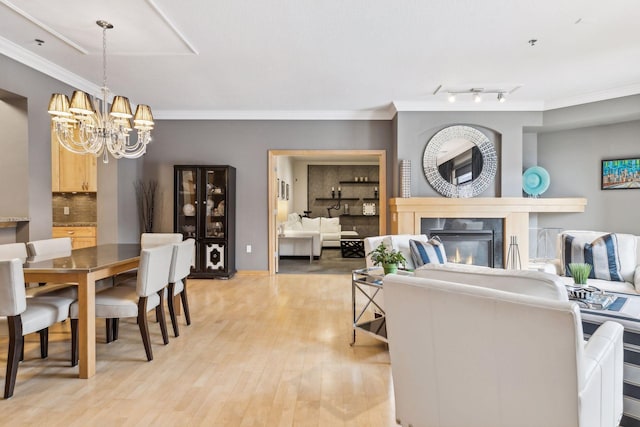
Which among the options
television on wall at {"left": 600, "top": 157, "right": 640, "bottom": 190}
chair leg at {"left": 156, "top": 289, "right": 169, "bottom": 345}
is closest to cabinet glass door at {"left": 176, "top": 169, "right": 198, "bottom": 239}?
chair leg at {"left": 156, "top": 289, "right": 169, "bottom": 345}

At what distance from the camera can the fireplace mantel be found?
506cm

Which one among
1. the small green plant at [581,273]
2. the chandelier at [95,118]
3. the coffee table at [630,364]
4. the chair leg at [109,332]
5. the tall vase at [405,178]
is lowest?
the chair leg at [109,332]

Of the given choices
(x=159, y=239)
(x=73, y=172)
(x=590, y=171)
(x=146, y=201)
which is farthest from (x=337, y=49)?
(x=73, y=172)

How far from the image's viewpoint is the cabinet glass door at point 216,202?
5414mm

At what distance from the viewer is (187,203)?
5.47 metres

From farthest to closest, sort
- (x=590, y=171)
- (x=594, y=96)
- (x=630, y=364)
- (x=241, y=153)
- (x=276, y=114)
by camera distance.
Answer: (x=241, y=153), (x=276, y=114), (x=590, y=171), (x=594, y=96), (x=630, y=364)

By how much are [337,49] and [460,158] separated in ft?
9.10

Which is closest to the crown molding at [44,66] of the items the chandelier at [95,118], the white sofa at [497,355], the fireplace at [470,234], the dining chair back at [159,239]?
the chandelier at [95,118]

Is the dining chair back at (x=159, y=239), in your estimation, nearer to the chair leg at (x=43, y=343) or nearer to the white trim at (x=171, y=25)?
the chair leg at (x=43, y=343)

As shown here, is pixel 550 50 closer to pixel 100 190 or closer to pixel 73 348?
pixel 73 348

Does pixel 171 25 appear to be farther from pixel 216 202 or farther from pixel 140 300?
pixel 216 202

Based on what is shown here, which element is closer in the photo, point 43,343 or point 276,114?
point 43,343

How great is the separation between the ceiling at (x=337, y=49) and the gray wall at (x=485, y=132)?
0.59ft

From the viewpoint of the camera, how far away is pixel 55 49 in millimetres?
3473
